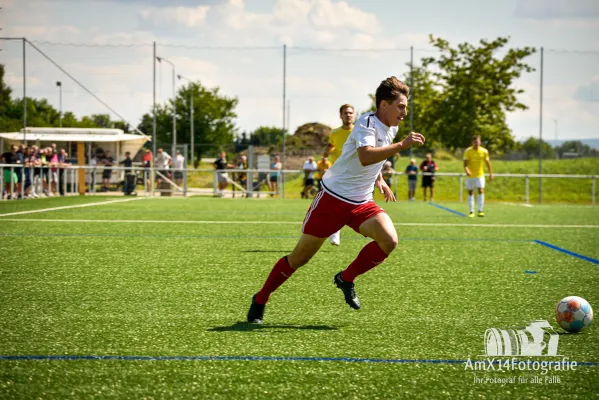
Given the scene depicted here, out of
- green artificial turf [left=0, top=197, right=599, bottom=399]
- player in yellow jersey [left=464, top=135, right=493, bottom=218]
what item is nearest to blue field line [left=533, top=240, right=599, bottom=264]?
green artificial turf [left=0, top=197, right=599, bottom=399]

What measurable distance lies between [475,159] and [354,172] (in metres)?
13.5

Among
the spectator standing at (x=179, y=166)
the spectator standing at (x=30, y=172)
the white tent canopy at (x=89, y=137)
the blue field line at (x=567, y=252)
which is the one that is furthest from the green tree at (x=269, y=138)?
the blue field line at (x=567, y=252)

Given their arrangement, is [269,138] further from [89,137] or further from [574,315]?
[574,315]

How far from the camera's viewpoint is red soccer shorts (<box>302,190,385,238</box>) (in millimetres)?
5543

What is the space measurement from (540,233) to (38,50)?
21.3 meters

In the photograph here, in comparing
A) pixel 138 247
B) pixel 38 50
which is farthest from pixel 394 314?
pixel 38 50

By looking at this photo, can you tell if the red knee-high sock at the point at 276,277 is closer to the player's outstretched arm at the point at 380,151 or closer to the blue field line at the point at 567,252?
the player's outstretched arm at the point at 380,151

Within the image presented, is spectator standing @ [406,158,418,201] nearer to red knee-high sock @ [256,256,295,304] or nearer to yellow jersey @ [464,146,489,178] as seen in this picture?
yellow jersey @ [464,146,489,178]

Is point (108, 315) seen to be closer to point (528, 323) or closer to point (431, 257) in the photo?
point (528, 323)

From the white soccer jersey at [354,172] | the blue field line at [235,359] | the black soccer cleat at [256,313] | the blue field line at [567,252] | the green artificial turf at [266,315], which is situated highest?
the white soccer jersey at [354,172]

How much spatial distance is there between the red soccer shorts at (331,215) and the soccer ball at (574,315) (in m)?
1.58

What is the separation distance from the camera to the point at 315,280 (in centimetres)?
771

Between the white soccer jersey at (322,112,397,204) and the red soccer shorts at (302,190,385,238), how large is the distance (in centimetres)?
5

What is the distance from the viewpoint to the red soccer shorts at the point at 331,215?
5.54 m
